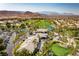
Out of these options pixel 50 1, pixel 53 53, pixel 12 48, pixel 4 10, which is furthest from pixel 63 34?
pixel 4 10

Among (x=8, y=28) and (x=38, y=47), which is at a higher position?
(x=8, y=28)

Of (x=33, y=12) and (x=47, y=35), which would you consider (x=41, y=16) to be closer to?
(x=33, y=12)

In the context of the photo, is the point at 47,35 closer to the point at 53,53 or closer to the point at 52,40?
the point at 52,40

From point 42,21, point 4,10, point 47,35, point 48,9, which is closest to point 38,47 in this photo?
point 47,35

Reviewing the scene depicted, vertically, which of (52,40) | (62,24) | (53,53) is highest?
(62,24)

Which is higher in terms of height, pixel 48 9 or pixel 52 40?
pixel 48 9

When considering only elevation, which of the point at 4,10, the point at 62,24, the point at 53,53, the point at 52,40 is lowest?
the point at 53,53
